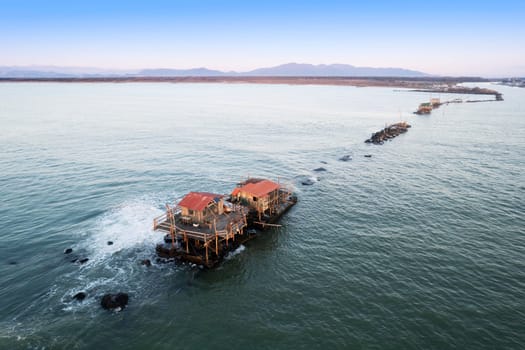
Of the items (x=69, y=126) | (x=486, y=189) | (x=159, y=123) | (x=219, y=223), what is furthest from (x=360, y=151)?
(x=69, y=126)

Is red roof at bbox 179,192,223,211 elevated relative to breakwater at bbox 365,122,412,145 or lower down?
elevated

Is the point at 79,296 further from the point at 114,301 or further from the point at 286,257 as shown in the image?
the point at 286,257

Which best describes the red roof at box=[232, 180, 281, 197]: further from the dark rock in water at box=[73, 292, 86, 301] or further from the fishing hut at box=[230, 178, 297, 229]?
the dark rock in water at box=[73, 292, 86, 301]

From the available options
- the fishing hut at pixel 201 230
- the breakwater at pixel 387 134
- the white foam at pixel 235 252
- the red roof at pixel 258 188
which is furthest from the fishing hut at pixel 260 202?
the breakwater at pixel 387 134

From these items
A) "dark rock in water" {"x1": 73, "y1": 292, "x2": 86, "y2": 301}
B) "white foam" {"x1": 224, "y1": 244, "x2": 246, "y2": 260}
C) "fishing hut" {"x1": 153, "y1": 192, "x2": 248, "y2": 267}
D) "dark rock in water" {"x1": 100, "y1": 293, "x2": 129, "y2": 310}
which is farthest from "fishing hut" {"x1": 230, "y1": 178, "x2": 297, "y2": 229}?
"dark rock in water" {"x1": 73, "y1": 292, "x2": 86, "y2": 301}

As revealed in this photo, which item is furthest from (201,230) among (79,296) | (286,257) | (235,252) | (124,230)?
(79,296)
